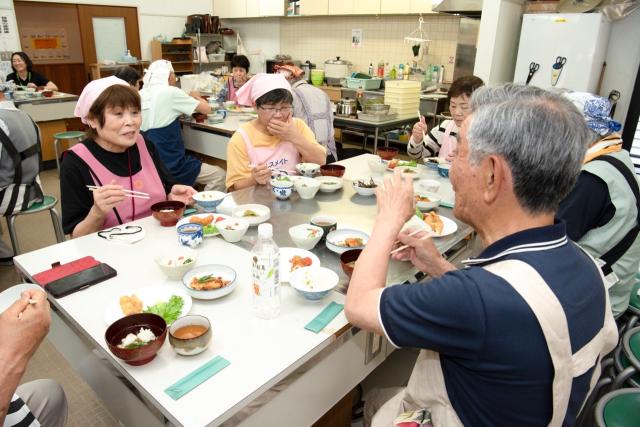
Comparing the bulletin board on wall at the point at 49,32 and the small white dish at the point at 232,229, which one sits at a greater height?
the bulletin board on wall at the point at 49,32

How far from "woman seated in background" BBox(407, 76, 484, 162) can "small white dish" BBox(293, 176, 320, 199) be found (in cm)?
112

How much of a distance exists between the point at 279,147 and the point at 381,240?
152 centimetres

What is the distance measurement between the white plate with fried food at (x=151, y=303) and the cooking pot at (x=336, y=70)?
6196 mm

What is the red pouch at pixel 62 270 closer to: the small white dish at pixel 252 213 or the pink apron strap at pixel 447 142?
the small white dish at pixel 252 213

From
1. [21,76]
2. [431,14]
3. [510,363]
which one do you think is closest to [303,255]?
[510,363]

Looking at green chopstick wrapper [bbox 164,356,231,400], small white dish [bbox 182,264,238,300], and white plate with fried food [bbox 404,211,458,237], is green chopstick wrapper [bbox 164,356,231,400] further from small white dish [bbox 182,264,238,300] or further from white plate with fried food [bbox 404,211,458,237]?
white plate with fried food [bbox 404,211,458,237]

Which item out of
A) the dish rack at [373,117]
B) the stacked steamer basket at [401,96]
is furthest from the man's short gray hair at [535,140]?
the stacked steamer basket at [401,96]

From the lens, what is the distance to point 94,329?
1.15m

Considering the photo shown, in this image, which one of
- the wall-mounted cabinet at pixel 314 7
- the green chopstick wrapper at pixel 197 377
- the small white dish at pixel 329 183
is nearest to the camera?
the green chopstick wrapper at pixel 197 377

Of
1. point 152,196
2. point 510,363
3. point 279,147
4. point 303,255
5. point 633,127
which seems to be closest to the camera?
point 510,363

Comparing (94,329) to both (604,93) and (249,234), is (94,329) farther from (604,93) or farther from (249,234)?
(604,93)

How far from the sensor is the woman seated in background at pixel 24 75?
5766 millimetres

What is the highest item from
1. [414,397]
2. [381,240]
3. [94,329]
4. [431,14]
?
[431,14]

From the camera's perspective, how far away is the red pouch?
1.35 metres
